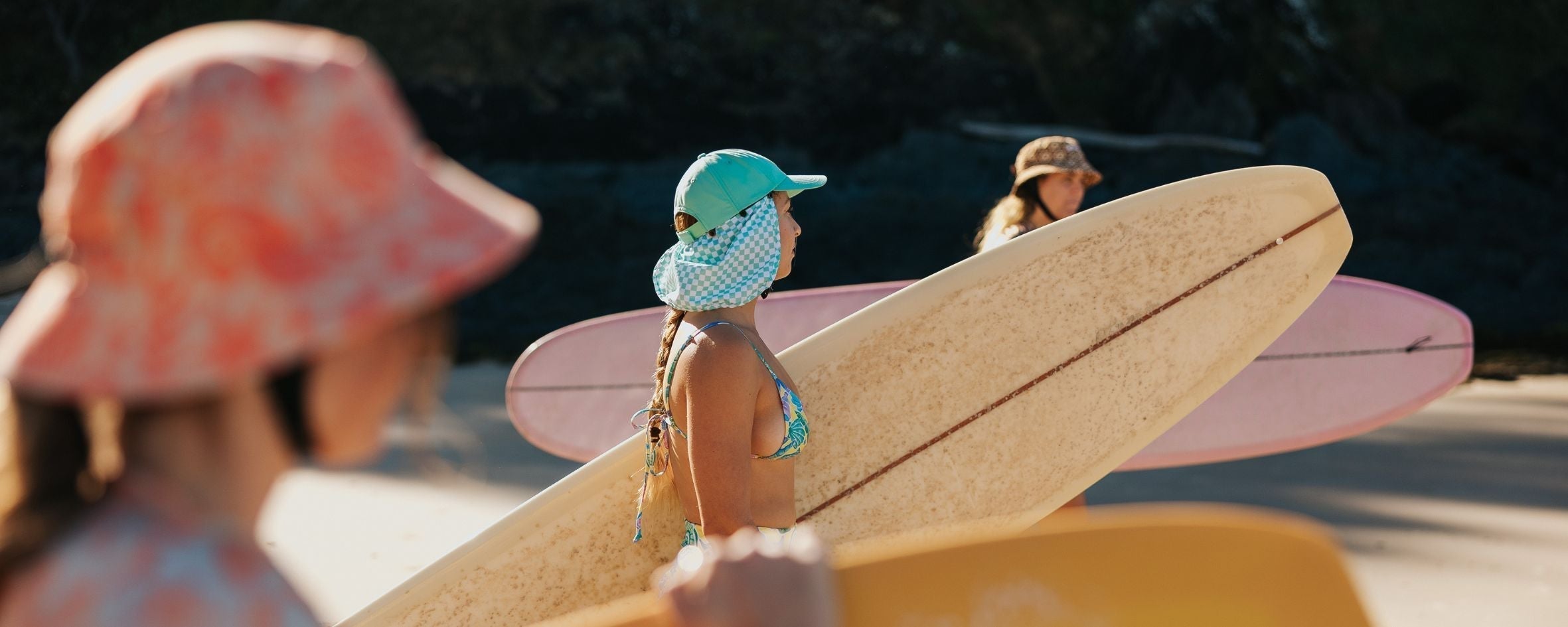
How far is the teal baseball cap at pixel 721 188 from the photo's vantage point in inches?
73.0

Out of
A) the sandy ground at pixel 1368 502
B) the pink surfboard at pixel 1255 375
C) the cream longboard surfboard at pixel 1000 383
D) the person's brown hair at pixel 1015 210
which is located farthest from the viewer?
the pink surfboard at pixel 1255 375

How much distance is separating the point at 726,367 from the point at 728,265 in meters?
0.17

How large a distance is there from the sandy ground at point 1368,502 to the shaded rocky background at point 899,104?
366 centimetres

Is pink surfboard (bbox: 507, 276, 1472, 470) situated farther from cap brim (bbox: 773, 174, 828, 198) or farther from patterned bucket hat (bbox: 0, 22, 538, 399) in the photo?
patterned bucket hat (bbox: 0, 22, 538, 399)

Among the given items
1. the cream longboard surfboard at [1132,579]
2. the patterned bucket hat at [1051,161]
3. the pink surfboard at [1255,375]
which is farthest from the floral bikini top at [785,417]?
the pink surfboard at [1255,375]

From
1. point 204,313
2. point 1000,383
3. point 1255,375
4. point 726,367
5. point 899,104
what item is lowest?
point 899,104

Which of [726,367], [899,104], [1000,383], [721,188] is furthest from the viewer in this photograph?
[899,104]

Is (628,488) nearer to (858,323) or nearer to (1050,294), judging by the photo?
(858,323)

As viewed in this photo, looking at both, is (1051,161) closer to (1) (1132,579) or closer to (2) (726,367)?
(2) (726,367)

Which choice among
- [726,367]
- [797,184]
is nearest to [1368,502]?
[797,184]

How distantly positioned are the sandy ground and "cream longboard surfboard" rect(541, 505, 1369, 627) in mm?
2492

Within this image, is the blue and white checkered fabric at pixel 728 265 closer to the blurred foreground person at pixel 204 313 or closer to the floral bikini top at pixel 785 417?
the floral bikini top at pixel 785 417

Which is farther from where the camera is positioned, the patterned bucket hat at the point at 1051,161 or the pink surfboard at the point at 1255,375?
the pink surfboard at the point at 1255,375

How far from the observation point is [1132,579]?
1193 millimetres
